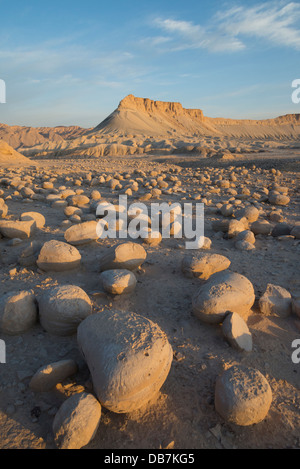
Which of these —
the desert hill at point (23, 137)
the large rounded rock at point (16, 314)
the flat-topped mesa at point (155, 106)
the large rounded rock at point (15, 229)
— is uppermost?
the flat-topped mesa at point (155, 106)

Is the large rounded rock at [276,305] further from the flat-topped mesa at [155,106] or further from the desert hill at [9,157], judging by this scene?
the flat-topped mesa at [155,106]

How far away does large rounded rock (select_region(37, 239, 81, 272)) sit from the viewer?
2650 millimetres

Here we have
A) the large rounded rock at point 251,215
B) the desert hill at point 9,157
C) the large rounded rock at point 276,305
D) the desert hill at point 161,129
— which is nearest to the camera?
the large rounded rock at point 276,305

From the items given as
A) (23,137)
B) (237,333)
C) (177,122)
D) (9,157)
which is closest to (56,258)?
(237,333)

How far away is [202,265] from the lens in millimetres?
2627

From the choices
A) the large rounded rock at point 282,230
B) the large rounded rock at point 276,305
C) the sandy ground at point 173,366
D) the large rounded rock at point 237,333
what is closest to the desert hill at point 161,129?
the large rounded rock at point 282,230

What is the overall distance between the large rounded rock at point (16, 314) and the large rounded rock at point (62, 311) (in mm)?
74

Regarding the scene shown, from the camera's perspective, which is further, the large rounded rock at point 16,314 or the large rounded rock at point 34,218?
the large rounded rock at point 34,218

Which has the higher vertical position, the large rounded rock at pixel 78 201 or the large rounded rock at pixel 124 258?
the large rounded rock at pixel 78 201

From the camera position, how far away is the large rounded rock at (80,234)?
3252 mm

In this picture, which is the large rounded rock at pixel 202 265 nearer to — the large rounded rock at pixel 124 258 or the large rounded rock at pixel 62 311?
the large rounded rock at pixel 124 258

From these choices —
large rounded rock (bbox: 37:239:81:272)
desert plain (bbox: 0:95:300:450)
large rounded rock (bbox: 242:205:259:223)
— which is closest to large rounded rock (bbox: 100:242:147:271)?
desert plain (bbox: 0:95:300:450)

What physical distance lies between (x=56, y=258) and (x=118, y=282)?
715mm

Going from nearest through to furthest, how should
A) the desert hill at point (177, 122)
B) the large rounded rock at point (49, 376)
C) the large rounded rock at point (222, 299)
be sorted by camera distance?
1. the large rounded rock at point (49, 376)
2. the large rounded rock at point (222, 299)
3. the desert hill at point (177, 122)
